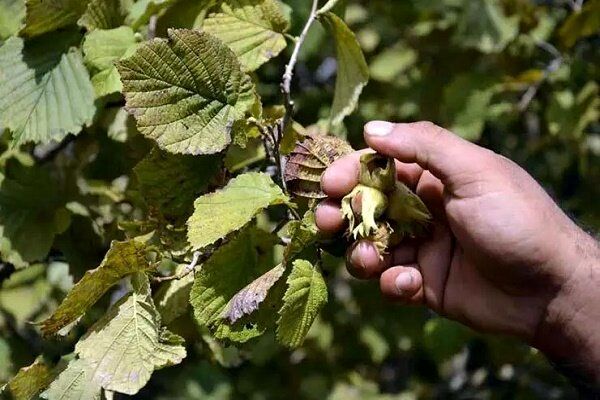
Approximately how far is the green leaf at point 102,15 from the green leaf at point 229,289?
1.37 feet

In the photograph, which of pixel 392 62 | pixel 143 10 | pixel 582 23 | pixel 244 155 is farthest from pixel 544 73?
pixel 143 10

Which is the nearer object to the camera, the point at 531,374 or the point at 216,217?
the point at 216,217

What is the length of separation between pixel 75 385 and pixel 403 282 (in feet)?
1.50

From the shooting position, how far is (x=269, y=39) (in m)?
1.51

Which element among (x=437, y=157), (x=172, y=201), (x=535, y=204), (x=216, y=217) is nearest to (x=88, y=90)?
(x=172, y=201)

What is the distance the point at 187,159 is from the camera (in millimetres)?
1395

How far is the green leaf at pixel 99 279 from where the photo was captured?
1256 millimetres

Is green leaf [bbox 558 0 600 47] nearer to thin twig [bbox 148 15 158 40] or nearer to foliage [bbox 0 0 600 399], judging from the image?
foliage [bbox 0 0 600 399]

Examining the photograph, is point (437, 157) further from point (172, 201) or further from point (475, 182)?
point (172, 201)

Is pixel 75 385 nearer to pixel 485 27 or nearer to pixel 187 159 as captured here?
pixel 187 159

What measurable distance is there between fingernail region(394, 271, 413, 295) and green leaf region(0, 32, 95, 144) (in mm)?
526

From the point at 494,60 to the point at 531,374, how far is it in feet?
2.89

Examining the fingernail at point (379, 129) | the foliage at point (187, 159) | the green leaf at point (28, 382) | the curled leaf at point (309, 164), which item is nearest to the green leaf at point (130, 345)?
the foliage at point (187, 159)

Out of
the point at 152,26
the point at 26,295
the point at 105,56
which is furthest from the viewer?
the point at 26,295
